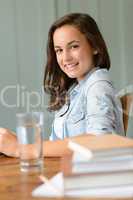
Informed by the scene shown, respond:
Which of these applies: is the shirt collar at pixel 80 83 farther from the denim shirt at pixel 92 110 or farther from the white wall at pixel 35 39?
the white wall at pixel 35 39

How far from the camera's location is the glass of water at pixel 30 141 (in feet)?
3.42

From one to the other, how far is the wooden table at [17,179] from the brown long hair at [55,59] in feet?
2.30

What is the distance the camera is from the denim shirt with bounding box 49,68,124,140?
144cm

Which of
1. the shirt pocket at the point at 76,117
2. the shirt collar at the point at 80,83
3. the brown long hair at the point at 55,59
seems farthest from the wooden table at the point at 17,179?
the brown long hair at the point at 55,59

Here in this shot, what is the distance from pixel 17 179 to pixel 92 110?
1.84 feet

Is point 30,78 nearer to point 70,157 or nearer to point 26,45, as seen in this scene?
point 26,45

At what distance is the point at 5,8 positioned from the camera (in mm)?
2590

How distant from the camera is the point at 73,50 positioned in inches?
68.4

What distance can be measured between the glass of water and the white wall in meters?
1.59

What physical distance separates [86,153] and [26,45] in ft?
6.30

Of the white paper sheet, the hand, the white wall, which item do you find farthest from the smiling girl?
the white wall

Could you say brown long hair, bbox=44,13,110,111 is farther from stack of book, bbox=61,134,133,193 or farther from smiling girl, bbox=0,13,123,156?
stack of book, bbox=61,134,133,193

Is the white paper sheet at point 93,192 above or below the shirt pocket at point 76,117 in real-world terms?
above

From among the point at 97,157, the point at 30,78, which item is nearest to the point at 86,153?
the point at 97,157
